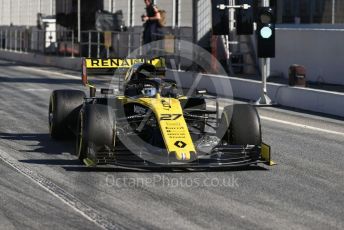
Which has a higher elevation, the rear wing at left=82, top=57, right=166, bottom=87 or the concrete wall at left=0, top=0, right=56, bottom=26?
the concrete wall at left=0, top=0, right=56, bottom=26

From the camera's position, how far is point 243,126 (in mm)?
10148

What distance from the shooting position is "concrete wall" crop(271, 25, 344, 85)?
2188 centimetres

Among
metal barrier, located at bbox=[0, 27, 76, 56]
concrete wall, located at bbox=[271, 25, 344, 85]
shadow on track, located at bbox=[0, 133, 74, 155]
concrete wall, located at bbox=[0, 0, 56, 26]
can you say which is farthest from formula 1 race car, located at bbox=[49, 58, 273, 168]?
concrete wall, located at bbox=[0, 0, 56, 26]

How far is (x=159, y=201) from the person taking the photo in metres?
8.08

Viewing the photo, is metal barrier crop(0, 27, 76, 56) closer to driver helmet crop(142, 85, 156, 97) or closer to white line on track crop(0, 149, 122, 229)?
driver helmet crop(142, 85, 156, 97)

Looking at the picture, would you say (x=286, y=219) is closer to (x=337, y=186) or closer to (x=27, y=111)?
(x=337, y=186)

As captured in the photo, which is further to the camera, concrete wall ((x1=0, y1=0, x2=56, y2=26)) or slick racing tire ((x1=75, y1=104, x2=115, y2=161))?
concrete wall ((x1=0, y1=0, x2=56, y2=26))

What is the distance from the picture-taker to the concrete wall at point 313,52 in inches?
861

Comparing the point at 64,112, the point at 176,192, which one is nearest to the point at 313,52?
the point at 64,112

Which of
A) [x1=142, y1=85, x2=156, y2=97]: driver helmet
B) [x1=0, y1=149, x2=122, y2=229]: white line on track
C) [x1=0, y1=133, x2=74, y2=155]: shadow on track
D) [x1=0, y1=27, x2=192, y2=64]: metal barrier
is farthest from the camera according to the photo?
[x1=0, y1=27, x2=192, y2=64]: metal barrier

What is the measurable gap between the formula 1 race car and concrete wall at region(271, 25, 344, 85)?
11213mm

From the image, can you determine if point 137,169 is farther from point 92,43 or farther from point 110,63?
point 92,43

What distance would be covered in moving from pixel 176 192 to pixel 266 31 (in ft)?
33.2

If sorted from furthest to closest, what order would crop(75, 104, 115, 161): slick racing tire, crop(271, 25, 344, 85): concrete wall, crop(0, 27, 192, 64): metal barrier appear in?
crop(0, 27, 192, 64): metal barrier
crop(271, 25, 344, 85): concrete wall
crop(75, 104, 115, 161): slick racing tire
